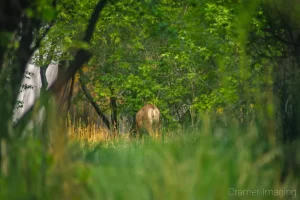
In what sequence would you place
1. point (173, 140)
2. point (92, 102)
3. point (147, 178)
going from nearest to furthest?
point (147, 178), point (173, 140), point (92, 102)

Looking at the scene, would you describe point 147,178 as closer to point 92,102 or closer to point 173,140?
point 173,140

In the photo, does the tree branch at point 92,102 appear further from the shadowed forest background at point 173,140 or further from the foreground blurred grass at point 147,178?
the foreground blurred grass at point 147,178

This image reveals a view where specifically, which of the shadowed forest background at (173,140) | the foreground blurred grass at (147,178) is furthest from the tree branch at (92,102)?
the foreground blurred grass at (147,178)

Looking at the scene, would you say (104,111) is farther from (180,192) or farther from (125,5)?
(180,192)

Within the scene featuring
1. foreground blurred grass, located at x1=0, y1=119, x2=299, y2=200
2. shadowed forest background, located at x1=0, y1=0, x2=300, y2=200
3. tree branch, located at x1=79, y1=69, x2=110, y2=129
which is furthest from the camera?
tree branch, located at x1=79, y1=69, x2=110, y2=129

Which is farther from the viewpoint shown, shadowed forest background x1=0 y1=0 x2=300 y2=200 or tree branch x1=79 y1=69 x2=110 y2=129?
tree branch x1=79 y1=69 x2=110 y2=129

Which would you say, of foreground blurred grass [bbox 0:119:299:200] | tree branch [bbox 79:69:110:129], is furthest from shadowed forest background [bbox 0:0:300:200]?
tree branch [bbox 79:69:110:129]

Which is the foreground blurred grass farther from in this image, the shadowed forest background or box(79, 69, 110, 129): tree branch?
box(79, 69, 110, 129): tree branch

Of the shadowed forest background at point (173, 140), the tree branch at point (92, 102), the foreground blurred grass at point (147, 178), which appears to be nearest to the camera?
the foreground blurred grass at point (147, 178)

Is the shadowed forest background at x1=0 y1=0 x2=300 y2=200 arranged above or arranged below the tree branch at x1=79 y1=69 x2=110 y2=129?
below

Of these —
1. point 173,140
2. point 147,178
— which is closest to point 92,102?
point 173,140

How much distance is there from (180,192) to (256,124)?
3.02 m

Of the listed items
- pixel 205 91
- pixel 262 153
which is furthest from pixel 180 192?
pixel 205 91

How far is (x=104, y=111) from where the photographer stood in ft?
102
